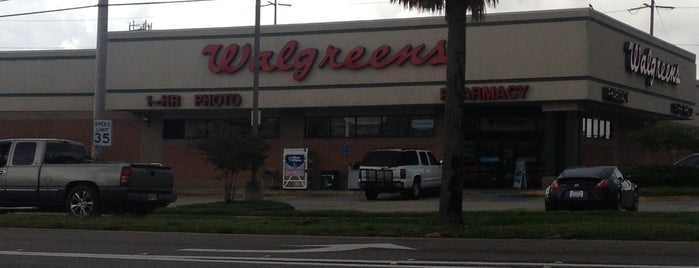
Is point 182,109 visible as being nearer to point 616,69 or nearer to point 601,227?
point 616,69

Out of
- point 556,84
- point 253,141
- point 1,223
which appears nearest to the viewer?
point 1,223

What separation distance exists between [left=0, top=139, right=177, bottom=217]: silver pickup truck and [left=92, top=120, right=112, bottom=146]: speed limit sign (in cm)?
281

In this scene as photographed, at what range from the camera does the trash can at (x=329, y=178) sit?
1547 inches


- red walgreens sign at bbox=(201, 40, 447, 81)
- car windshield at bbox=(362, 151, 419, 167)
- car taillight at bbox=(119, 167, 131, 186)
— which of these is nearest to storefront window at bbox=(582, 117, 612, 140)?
red walgreens sign at bbox=(201, 40, 447, 81)

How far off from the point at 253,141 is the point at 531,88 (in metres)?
11.2

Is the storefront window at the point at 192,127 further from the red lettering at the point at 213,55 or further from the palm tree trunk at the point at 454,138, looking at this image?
the palm tree trunk at the point at 454,138

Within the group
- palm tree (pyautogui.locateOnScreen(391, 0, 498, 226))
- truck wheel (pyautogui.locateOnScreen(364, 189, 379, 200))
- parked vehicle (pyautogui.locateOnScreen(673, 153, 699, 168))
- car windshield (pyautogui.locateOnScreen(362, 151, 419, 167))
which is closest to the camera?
palm tree (pyautogui.locateOnScreen(391, 0, 498, 226))

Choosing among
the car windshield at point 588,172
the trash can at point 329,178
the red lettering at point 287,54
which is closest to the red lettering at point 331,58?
the red lettering at point 287,54

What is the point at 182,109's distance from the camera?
4028cm

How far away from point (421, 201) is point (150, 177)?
1292 cm

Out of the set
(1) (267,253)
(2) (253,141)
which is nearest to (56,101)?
(2) (253,141)

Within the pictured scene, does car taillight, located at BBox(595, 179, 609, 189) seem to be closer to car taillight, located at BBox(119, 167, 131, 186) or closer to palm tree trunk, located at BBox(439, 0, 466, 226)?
palm tree trunk, located at BBox(439, 0, 466, 226)

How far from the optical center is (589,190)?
2303cm

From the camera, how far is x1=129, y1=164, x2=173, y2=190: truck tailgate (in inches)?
835
